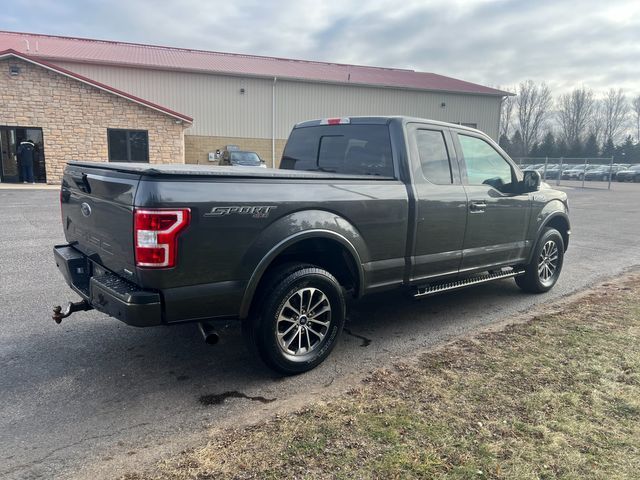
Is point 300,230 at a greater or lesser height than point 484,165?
lesser

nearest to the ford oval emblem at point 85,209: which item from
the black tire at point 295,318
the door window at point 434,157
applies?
the black tire at point 295,318

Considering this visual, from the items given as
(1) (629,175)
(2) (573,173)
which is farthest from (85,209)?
(1) (629,175)

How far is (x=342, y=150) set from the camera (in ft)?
16.2

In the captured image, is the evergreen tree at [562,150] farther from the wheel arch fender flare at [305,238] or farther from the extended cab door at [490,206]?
the wheel arch fender flare at [305,238]

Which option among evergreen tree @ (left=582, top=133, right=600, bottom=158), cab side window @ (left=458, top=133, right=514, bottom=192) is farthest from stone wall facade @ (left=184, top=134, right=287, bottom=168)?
evergreen tree @ (left=582, top=133, right=600, bottom=158)

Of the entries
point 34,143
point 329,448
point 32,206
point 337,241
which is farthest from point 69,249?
point 34,143

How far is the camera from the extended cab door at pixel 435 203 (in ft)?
14.6

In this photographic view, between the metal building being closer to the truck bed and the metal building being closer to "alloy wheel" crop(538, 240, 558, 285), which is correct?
"alloy wheel" crop(538, 240, 558, 285)

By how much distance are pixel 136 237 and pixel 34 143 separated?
21.2 metres

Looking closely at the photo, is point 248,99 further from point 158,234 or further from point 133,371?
point 158,234

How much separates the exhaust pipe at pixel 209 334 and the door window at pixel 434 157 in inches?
94.7

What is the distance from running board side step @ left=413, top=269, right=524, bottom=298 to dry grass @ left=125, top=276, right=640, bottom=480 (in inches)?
23.5

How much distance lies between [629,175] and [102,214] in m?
47.7

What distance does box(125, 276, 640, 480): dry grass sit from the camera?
2602mm
